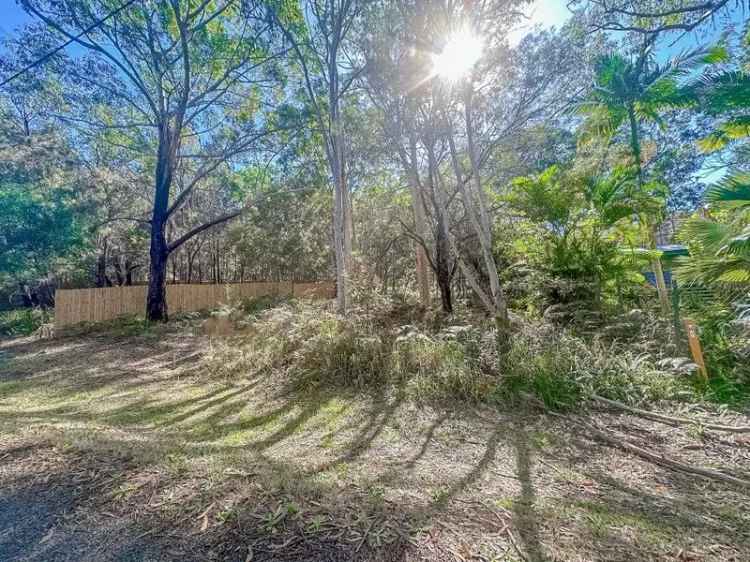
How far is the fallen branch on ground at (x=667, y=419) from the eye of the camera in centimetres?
271

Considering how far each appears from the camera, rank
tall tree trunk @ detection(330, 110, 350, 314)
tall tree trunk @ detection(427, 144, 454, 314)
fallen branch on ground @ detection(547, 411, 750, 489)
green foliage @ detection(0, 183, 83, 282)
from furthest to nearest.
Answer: green foliage @ detection(0, 183, 83, 282) < tall tree trunk @ detection(427, 144, 454, 314) < tall tree trunk @ detection(330, 110, 350, 314) < fallen branch on ground @ detection(547, 411, 750, 489)

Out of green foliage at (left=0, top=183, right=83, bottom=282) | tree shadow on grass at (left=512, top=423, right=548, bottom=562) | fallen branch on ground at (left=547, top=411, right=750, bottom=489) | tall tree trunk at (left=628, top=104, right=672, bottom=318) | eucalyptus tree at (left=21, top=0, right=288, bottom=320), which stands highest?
eucalyptus tree at (left=21, top=0, right=288, bottom=320)

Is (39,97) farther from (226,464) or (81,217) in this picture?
(226,464)

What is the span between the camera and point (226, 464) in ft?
7.06

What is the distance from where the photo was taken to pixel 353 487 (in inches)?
76.3

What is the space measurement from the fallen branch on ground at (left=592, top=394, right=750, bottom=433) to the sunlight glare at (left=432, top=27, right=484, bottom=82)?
14.6 feet

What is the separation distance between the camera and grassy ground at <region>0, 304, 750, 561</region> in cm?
147

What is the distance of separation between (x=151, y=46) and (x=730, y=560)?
489 inches

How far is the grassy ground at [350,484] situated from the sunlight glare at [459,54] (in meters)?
4.39

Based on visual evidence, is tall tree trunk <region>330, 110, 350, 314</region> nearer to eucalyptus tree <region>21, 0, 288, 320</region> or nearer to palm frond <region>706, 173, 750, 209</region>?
eucalyptus tree <region>21, 0, 288, 320</region>

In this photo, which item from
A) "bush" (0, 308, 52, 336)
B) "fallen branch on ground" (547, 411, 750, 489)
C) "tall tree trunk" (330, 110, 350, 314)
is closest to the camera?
"fallen branch on ground" (547, 411, 750, 489)

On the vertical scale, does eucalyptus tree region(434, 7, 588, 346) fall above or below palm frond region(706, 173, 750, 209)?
above

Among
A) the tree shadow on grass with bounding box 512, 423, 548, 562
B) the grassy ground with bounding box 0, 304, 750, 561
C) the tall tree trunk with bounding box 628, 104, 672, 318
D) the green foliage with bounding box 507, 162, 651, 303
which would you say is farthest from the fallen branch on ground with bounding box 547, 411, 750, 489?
the green foliage with bounding box 507, 162, 651, 303

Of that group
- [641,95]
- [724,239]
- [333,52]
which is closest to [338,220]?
[333,52]
